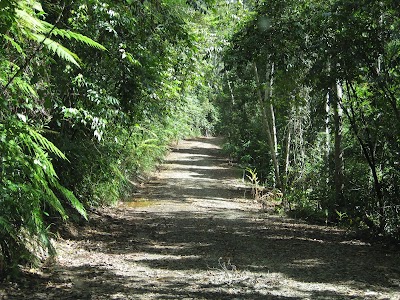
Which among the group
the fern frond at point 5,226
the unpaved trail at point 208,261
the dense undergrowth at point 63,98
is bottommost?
the unpaved trail at point 208,261

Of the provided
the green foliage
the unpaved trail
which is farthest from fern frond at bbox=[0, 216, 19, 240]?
the green foliage

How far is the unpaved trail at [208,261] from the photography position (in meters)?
5.27

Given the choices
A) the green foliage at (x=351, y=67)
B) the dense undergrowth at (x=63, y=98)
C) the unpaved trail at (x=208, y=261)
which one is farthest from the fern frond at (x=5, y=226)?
the green foliage at (x=351, y=67)

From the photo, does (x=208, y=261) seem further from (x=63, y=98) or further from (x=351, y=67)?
(x=351, y=67)

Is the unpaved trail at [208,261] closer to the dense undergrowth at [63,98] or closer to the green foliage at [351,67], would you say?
the dense undergrowth at [63,98]

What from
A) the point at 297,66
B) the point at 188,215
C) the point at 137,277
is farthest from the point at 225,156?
the point at 137,277

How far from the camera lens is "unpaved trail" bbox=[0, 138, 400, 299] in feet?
17.3

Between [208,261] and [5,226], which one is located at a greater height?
[5,226]

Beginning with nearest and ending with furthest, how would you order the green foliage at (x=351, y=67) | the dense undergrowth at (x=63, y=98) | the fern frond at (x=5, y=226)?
the fern frond at (x=5, y=226)
the dense undergrowth at (x=63, y=98)
the green foliage at (x=351, y=67)

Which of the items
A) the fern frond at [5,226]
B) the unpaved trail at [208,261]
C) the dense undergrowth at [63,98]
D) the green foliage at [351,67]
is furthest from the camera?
the green foliage at [351,67]

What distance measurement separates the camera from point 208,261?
6750 mm

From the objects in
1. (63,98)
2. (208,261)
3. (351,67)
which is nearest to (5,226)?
(208,261)

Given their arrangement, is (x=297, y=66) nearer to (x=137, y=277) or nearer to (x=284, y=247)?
(x=284, y=247)

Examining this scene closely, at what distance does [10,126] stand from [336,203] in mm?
8161
